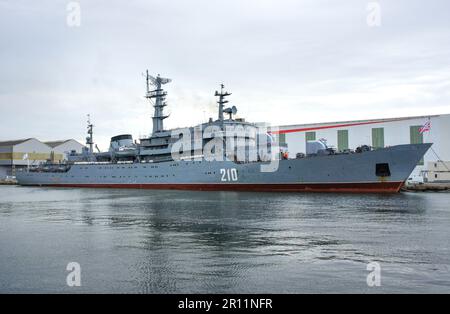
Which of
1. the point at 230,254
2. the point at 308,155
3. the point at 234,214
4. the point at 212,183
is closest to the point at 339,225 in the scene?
the point at 234,214

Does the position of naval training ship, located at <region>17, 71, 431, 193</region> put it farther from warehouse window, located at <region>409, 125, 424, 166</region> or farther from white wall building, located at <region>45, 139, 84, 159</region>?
white wall building, located at <region>45, 139, 84, 159</region>

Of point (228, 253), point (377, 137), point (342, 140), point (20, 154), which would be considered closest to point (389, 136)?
point (377, 137)

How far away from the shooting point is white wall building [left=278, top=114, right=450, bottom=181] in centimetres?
5094

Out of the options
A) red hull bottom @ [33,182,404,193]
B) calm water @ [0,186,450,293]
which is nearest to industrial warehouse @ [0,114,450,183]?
red hull bottom @ [33,182,404,193]

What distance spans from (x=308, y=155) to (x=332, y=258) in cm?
2859

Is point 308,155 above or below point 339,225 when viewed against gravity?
above

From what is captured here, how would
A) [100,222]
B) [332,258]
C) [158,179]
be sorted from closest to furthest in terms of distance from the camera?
[332,258]
[100,222]
[158,179]

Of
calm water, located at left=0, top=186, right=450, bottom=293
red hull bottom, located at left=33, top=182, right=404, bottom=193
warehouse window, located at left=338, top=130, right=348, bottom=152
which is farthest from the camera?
warehouse window, located at left=338, top=130, right=348, bottom=152

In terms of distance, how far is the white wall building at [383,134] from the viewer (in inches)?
2005

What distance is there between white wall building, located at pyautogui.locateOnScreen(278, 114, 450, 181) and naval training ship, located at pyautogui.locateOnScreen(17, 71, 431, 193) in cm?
547

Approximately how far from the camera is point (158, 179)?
1887 inches

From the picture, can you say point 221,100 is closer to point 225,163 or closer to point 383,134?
point 225,163

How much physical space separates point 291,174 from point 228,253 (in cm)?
2770
